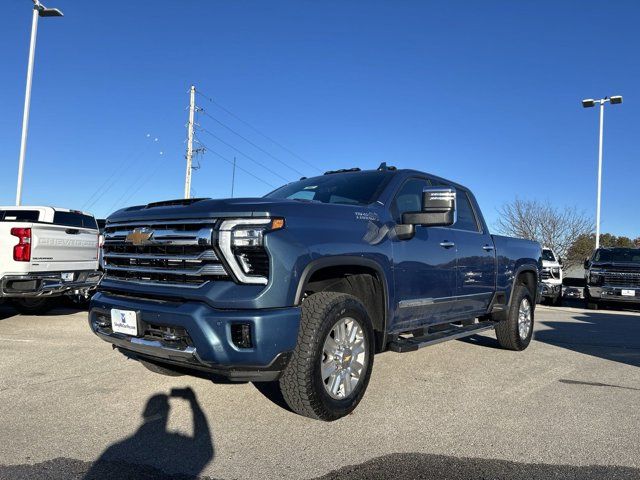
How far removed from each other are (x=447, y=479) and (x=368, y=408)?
1268 mm

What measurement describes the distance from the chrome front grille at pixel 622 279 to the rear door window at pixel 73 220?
42.8ft

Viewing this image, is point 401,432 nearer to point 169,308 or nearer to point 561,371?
point 169,308

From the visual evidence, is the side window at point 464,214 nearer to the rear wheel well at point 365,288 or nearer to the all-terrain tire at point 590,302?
the rear wheel well at point 365,288

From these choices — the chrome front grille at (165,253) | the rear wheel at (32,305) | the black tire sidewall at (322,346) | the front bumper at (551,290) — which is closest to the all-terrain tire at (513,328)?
the black tire sidewall at (322,346)

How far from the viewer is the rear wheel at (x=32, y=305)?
894 cm

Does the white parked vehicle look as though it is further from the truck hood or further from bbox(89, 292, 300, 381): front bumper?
bbox(89, 292, 300, 381): front bumper

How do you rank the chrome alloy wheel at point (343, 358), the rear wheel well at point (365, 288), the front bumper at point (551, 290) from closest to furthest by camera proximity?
the chrome alloy wheel at point (343, 358) < the rear wheel well at point (365, 288) < the front bumper at point (551, 290)

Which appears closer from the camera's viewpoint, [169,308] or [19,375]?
[169,308]

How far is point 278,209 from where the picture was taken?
3344mm

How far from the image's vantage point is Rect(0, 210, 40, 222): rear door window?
27.9ft

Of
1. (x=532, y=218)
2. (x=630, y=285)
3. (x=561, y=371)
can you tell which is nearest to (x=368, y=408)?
(x=561, y=371)

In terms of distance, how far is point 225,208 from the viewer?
335 centimetres

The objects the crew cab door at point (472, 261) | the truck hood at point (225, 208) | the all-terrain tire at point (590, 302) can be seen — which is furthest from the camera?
the all-terrain tire at point (590, 302)

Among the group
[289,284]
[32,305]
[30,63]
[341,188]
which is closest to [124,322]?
[289,284]
